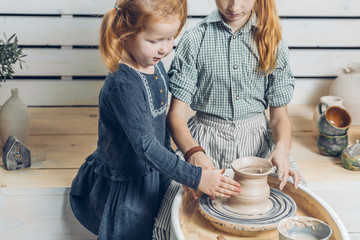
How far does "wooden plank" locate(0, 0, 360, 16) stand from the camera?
2363mm

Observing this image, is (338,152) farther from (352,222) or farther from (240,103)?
(240,103)

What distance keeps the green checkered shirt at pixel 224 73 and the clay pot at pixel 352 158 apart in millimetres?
383

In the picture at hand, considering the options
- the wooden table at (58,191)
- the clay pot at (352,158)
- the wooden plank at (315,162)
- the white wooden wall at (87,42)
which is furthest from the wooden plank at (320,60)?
the clay pot at (352,158)

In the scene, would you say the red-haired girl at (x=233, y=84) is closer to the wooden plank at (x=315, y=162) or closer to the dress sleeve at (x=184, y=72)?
the dress sleeve at (x=184, y=72)

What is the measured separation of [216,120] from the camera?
1.68 metres

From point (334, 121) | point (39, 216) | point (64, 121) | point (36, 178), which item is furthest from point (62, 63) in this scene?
point (334, 121)

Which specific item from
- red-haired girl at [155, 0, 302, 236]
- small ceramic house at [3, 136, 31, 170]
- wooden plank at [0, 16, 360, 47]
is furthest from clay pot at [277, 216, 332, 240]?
wooden plank at [0, 16, 360, 47]

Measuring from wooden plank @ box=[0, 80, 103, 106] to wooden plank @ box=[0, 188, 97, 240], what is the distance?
2.95 ft

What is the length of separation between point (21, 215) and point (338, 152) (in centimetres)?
126

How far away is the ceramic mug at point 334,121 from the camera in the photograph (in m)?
1.91

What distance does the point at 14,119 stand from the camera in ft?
6.34

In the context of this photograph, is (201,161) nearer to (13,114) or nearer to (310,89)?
(13,114)

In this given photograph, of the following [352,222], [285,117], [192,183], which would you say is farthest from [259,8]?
[352,222]

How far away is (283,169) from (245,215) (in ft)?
0.79
